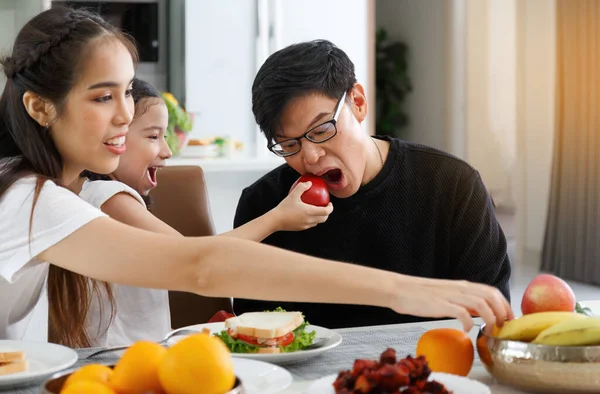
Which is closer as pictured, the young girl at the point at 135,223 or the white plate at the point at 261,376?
the white plate at the point at 261,376

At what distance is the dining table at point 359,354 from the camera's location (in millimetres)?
1143

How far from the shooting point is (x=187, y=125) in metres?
3.98

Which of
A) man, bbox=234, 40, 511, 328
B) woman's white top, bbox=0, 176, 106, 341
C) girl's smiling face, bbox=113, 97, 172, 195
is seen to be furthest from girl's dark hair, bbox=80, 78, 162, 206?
woman's white top, bbox=0, 176, 106, 341

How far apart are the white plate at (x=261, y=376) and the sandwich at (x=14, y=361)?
0.95 feet

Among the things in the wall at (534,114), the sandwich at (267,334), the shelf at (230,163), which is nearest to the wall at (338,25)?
the shelf at (230,163)

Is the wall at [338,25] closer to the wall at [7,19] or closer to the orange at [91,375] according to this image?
the wall at [7,19]

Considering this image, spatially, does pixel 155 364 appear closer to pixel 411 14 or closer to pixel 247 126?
pixel 247 126

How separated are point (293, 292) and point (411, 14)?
5538 mm

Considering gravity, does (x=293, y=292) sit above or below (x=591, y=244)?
above

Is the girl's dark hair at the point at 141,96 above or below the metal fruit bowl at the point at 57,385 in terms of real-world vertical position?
above

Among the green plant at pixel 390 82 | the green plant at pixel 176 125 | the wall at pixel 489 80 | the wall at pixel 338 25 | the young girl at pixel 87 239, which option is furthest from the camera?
the green plant at pixel 390 82

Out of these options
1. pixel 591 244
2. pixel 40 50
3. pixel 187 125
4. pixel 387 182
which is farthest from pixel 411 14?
pixel 40 50

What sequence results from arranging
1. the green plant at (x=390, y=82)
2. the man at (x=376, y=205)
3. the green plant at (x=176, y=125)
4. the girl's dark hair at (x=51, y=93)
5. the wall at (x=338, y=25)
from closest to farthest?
the girl's dark hair at (x=51, y=93) < the man at (x=376, y=205) < the green plant at (x=176, y=125) < the wall at (x=338, y=25) < the green plant at (x=390, y=82)

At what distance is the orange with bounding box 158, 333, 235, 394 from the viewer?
34.5 inches
